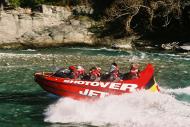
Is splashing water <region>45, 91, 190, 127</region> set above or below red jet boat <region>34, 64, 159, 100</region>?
below

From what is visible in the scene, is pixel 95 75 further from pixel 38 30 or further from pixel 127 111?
pixel 38 30

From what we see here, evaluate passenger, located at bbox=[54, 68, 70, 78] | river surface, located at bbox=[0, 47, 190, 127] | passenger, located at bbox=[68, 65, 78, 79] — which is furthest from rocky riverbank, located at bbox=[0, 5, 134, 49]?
passenger, located at bbox=[68, 65, 78, 79]

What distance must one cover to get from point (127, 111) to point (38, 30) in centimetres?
3145

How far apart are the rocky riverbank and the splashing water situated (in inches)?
1041

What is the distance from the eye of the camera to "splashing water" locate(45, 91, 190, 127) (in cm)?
1600

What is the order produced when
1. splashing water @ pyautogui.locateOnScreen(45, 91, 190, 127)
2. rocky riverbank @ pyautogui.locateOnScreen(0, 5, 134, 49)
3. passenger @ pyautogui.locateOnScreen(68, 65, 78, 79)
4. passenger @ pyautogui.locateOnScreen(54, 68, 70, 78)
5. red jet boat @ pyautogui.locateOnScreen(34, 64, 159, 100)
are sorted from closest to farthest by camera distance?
splashing water @ pyautogui.locateOnScreen(45, 91, 190, 127)
red jet boat @ pyautogui.locateOnScreen(34, 64, 159, 100)
passenger @ pyautogui.locateOnScreen(68, 65, 78, 79)
passenger @ pyautogui.locateOnScreen(54, 68, 70, 78)
rocky riverbank @ pyautogui.locateOnScreen(0, 5, 134, 49)

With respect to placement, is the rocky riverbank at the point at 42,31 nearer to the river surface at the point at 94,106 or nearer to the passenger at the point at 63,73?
the river surface at the point at 94,106

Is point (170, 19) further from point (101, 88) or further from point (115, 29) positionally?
point (101, 88)

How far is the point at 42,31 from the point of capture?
155 ft

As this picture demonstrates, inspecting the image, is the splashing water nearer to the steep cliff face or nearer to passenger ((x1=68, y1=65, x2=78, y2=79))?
passenger ((x1=68, y1=65, x2=78, y2=79))

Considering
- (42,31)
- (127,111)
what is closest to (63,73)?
(127,111)

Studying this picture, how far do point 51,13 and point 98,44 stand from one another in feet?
23.2

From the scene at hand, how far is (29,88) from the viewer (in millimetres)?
23656

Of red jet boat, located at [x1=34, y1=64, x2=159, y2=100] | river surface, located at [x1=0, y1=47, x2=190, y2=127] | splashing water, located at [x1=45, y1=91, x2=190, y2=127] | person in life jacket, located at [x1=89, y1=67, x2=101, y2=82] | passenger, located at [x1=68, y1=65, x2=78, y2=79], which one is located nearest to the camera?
splashing water, located at [x1=45, y1=91, x2=190, y2=127]
